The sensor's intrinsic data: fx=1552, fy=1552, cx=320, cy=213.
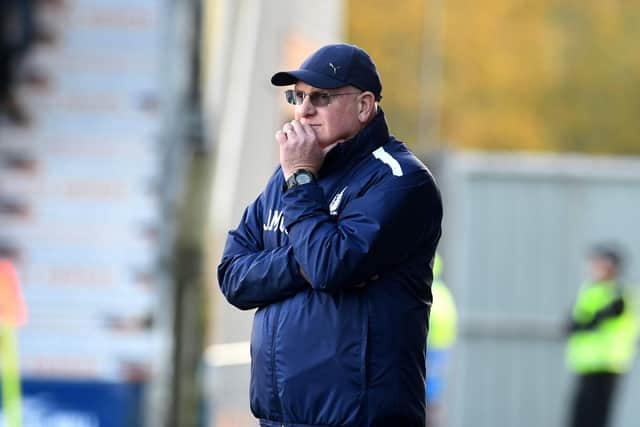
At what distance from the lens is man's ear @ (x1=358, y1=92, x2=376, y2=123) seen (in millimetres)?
4035

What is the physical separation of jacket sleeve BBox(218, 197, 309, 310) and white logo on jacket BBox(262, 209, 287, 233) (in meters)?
0.06

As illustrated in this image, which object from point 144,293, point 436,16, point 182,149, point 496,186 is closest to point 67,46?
point 182,149

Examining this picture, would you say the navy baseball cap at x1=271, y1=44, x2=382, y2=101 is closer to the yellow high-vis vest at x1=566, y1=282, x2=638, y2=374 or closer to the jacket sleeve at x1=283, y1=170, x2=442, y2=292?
the jacket sleeve at x1=283, y1=170, x2=442, y2=292

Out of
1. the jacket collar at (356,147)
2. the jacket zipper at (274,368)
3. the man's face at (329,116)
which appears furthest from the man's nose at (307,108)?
the jacket zipper at (274,368)

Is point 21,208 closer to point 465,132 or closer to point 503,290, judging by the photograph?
point 503,290

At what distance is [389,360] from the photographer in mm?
3832

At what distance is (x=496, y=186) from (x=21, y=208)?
6411 millimetres

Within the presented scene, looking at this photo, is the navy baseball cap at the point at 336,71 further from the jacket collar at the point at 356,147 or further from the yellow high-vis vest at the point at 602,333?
the yellow high-vis vest at the point at 602,333

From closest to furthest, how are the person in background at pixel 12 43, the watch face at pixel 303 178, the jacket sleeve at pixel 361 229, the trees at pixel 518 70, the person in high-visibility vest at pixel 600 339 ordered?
the jacket sleeve at pixel 361 229 → the watch face at pixel 303 178 → the person in background at pixel 12 43 → the person in high-visibility vest at pixel 600 339 → the trees at pixel 518 70

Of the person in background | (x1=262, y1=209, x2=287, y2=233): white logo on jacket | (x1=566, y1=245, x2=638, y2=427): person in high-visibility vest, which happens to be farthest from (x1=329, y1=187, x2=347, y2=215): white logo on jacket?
(x1=566, y1=245, x2=638, y2=427): person in high-visibility vest

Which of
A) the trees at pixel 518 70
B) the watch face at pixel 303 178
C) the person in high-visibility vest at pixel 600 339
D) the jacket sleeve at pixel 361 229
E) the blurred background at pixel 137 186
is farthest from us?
the trees at pixel 518 70

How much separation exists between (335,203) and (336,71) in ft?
1.12

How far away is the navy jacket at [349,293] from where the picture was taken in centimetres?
380

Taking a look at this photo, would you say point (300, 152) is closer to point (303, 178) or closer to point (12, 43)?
point (303, 178)
